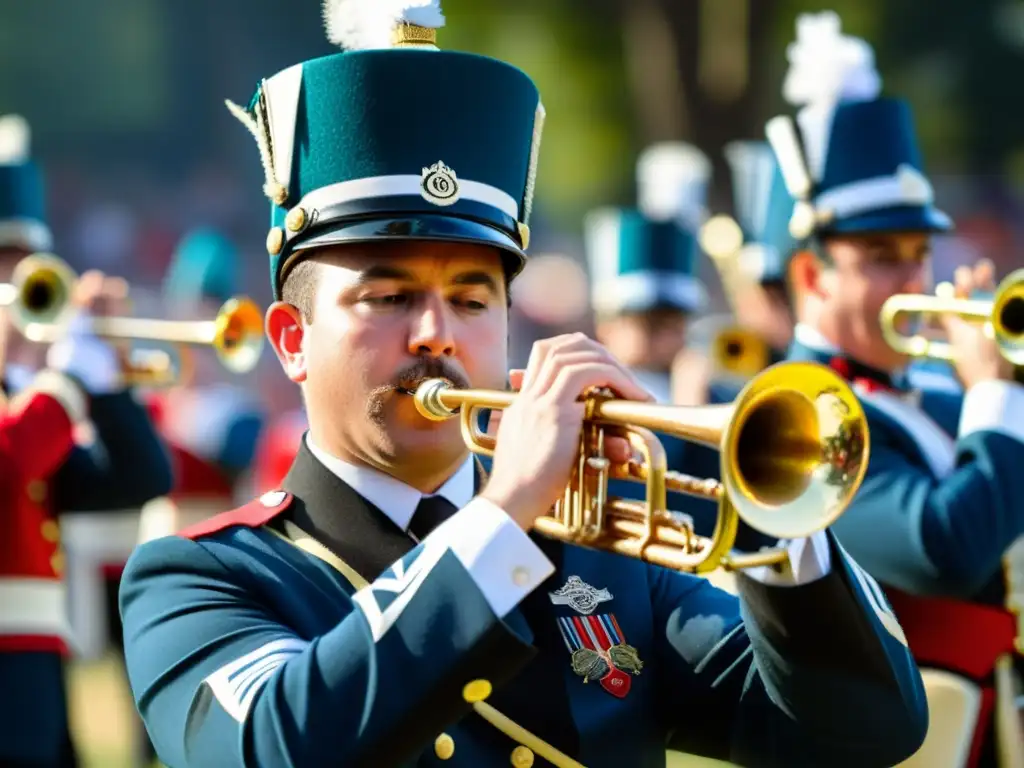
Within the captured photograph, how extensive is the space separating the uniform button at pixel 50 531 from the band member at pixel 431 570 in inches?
142

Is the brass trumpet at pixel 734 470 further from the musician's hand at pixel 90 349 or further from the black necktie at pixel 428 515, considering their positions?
the musician's hand at pixel 90 349

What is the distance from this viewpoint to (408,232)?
2869 mm

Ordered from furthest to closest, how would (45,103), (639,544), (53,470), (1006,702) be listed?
(45,103)
(53,470)
(1006,702)
(639,544)

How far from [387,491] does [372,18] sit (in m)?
0.91

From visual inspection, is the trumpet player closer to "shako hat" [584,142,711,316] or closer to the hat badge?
"shako hat" [584,142,711,316]

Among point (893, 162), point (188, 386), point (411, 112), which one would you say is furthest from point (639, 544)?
point (188, 386)

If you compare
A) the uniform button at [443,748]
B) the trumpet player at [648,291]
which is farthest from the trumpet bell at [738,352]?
the uniform button at [443,748]

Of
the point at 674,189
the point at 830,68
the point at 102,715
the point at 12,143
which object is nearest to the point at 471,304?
the point at 830,68

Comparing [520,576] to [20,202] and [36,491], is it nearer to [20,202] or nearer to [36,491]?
[36,491]

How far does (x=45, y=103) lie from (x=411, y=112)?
879 inches

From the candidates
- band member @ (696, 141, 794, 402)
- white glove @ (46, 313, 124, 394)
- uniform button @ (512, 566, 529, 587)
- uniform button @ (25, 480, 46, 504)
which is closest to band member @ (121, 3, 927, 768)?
uniform button @ (512, 566, 529, 587)

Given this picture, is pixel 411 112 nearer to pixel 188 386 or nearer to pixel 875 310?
pixel 875 310

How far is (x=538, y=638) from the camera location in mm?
2895

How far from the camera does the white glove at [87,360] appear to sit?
679 cm
